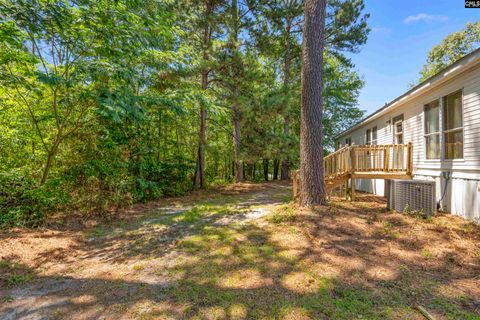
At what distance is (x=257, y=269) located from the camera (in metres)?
3.03

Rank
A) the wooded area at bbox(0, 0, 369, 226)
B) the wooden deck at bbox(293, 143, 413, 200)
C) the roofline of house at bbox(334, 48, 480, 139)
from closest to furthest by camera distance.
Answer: the roofline of house at bbox(334, 48, 480, 139), the wooded area at bbox(0, 0, 369, 226), the wooden deck at bbox(293, 143, 413, 200)

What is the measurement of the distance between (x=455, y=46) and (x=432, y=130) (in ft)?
62.8

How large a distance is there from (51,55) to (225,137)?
11.1m

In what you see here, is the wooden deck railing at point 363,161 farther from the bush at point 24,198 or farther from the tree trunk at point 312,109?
the bush at point 24,198

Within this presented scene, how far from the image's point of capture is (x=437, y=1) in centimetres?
969

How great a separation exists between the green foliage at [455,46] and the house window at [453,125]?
53.5 ft

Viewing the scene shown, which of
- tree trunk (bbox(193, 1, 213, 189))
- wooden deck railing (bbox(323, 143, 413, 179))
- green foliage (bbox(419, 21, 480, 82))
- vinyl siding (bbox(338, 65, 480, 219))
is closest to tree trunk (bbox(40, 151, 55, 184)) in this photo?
tree trunk (bbox(193, 1, 213, 189))

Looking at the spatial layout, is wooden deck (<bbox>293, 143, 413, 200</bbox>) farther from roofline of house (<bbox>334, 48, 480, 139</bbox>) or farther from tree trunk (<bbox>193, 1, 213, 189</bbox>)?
tree trunk (<bbox>193, 1, 213, 189</bbox>)

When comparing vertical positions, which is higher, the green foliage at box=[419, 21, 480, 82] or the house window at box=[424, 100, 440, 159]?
the green foliage at box=[419, 21, 480, 82]

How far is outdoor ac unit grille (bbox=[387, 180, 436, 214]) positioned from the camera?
5.02 metres

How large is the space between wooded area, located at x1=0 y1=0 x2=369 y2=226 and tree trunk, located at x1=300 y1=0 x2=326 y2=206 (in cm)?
37

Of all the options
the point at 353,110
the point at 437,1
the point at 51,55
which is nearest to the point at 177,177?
the point at 51,55

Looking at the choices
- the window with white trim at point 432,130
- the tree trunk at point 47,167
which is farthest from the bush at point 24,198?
the window with white trim at point 432,130

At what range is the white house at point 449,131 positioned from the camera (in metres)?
4.65
